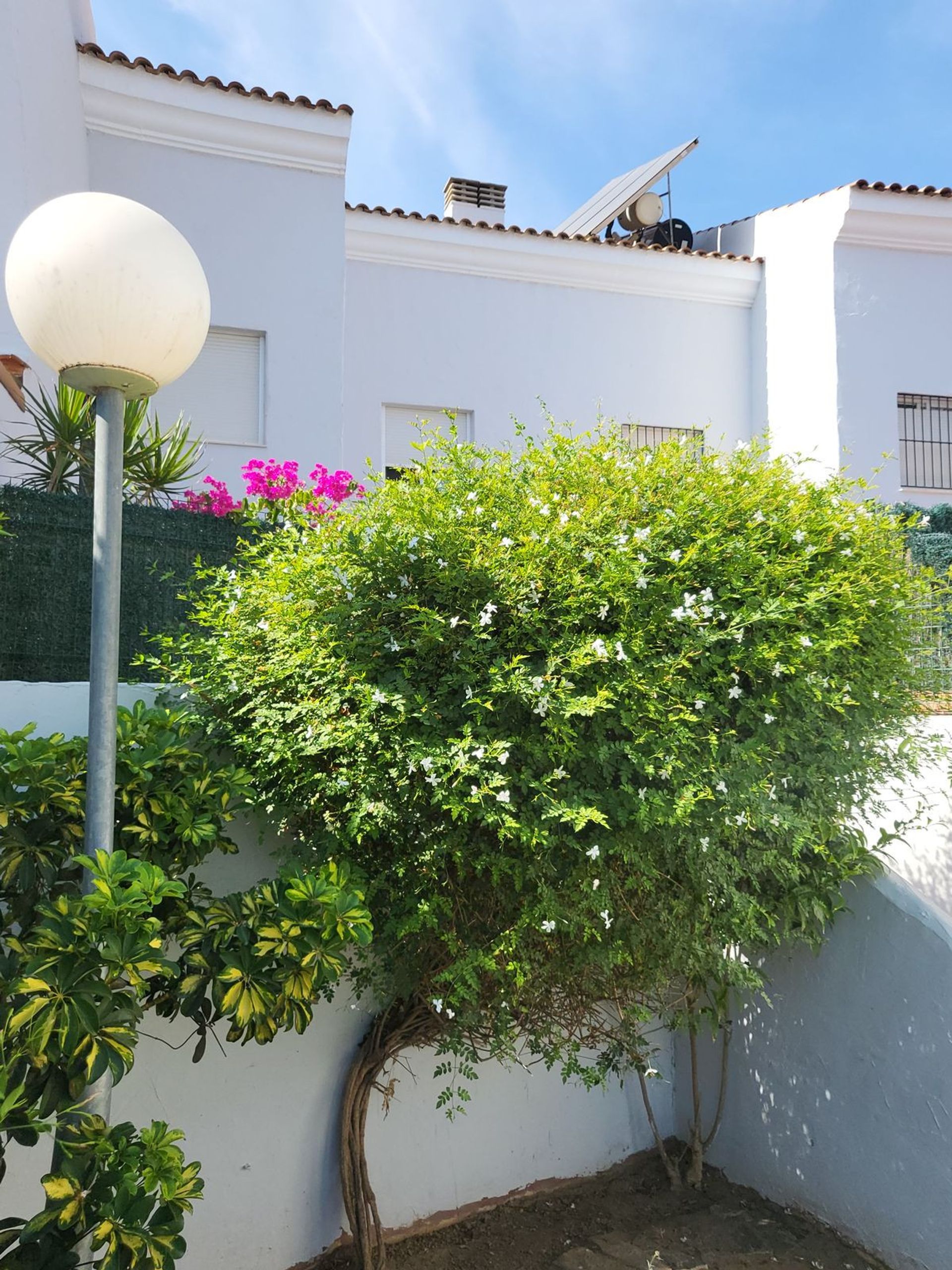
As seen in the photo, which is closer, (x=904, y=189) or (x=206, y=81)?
(x=206, y=81)

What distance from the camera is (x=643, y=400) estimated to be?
12.4 metres

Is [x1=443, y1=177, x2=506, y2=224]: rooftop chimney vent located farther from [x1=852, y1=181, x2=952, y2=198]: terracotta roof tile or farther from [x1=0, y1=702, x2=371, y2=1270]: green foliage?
[x1=0, y1=702, x2=371, y2=1270]: green foliage

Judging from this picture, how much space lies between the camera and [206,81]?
9.45 meters

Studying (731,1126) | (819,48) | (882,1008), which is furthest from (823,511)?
(819,48)

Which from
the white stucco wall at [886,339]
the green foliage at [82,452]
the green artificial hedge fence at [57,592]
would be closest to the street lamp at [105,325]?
the green artificial hedge fence at [57,592]

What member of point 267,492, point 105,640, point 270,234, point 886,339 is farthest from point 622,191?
point 105,640

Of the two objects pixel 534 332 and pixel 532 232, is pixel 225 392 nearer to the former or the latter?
pixel 534 332

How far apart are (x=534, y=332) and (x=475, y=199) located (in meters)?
3.49

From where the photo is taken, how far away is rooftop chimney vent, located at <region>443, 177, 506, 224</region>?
1408 cm

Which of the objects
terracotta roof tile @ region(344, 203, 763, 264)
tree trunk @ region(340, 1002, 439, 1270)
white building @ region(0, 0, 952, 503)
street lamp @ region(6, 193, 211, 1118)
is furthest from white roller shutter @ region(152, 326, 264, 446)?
street lamp @ region(6, 193, 211, 1118)

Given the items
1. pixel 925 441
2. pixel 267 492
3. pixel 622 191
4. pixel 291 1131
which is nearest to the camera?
pixel 291 1131

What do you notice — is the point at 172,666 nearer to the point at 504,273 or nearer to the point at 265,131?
the point at 265,131

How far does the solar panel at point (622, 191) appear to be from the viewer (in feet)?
46.4

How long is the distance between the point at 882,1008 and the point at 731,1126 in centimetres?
114
